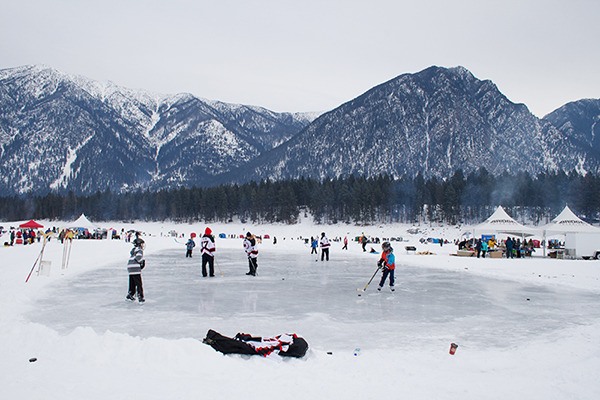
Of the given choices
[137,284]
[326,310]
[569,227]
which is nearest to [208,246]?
[137,284]

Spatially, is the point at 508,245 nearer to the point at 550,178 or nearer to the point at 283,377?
the point at 283,377

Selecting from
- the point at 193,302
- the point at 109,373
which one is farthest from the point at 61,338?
the point at 193,302

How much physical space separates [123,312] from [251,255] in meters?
9.33

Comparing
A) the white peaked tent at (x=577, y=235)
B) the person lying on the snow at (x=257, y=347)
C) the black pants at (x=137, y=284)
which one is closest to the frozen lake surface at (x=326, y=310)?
the black pants at (x=137, y=284)

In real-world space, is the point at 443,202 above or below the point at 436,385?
above

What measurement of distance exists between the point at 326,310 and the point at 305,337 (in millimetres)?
3133

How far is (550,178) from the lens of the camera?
104000mm

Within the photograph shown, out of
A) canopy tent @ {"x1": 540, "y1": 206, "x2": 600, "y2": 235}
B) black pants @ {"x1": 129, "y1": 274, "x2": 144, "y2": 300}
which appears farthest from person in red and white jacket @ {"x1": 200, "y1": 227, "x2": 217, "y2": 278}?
canopy tent @ {"x1": 540, "y1": 206, "x2": 600, "y2": 235}

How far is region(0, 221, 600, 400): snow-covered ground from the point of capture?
5.48 m

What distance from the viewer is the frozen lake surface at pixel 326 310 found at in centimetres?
873

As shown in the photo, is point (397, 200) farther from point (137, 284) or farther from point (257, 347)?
point (257, 347)

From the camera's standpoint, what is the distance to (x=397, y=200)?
330ft

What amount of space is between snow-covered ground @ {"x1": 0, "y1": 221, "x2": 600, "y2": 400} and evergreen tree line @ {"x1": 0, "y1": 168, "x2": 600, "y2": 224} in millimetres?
79724

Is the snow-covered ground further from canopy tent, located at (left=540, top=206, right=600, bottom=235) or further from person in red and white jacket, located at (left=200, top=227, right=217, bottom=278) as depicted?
canopy tent, located at (left=540, top=206, right=600, bottom=235)
